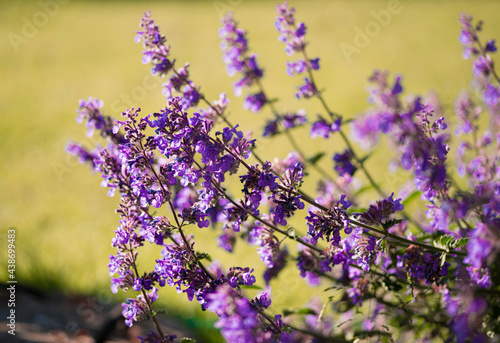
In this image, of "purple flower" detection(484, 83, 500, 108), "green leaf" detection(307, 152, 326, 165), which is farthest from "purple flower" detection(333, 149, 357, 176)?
"purple flower" detection(484, 83, 500, 108)

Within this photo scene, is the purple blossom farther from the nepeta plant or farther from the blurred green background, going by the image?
the blurred green background

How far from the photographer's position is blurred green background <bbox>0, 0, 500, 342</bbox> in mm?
3869

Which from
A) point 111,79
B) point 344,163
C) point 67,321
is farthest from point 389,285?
point 111,79

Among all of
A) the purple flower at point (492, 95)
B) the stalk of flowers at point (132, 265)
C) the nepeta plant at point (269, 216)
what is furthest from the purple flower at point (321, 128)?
the stalk of flowers at point (132, 265)

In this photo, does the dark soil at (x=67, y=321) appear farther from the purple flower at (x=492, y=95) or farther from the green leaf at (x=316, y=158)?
the purple flower at (x=492, y=95)

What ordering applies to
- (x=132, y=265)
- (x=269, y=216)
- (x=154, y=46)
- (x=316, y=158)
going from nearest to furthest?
1. (x=132, y=265)
2. (x=269, y=216)
3. (x=154, y=46)
4. (x=316, y=158)

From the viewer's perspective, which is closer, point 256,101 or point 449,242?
point 449,242

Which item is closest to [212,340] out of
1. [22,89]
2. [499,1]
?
[22,89]

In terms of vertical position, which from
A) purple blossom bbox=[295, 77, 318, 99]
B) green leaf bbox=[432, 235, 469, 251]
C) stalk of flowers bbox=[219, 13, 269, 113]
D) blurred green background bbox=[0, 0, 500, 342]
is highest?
blurred green background bbox=[0, 0, 500, 342]

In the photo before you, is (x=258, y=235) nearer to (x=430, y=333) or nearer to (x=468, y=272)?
(x=468, y=272)

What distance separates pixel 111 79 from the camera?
7.32 metres

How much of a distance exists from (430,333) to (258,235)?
91 cm

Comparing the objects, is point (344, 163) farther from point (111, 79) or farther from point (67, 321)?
point (111, 79)

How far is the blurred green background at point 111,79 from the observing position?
387 cm
